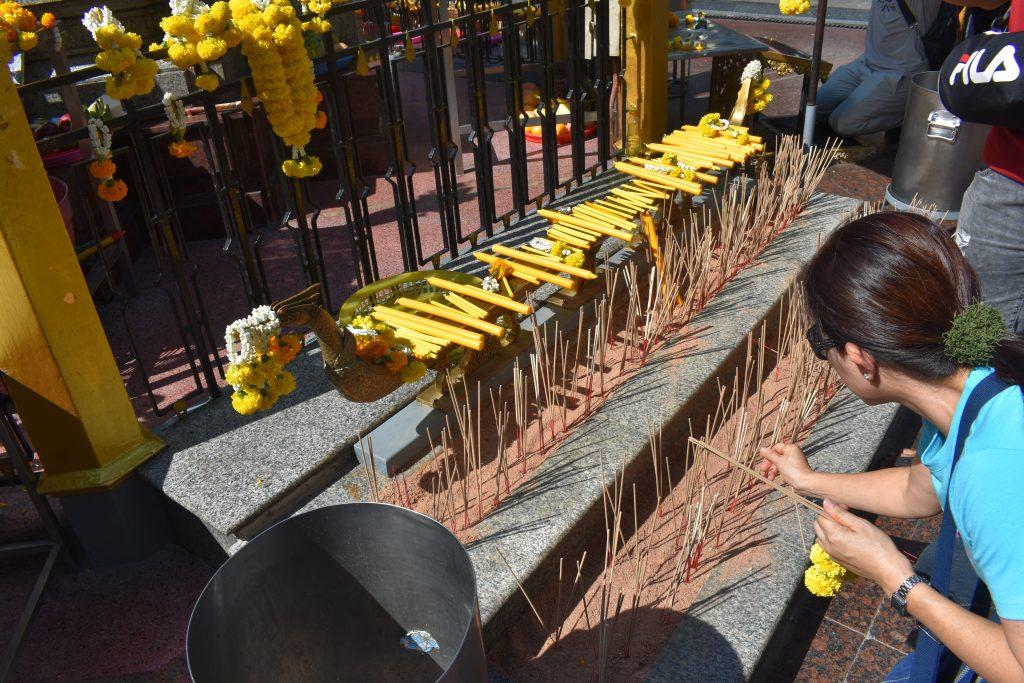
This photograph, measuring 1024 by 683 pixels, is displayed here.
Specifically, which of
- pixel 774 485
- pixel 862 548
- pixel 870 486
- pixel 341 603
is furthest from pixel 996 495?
pixel 341 603

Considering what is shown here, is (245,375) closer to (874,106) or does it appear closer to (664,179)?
(664,179)

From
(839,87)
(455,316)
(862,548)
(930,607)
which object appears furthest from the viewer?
(839,87)

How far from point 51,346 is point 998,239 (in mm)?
3142

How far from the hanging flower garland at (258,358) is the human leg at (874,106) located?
570 cm

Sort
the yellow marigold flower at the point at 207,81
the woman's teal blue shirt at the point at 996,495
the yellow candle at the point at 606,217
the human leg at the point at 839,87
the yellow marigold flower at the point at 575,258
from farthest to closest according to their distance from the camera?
1. the human leg at the point at 839,87
2. the yellow candle at the point at 606,217
3. the yellow marigold flower at the point at 575,258
4. the yellow marigold flower at the point at 207,81
5. the woman's teal blue shirt at the point at 996,495

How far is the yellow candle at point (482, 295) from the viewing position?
292 cm

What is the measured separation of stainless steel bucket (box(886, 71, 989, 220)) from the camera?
4984 millimetres

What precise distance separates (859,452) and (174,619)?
2.50 meters

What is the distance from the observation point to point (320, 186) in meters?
5.94

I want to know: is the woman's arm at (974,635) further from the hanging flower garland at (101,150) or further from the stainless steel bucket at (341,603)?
the hanging flower garland at (101,150)

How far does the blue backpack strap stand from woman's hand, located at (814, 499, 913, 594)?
6 centimetres

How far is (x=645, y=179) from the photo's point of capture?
4.14 metres

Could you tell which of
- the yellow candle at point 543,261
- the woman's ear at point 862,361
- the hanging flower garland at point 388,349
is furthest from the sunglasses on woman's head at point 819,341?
the yellow candle at point 543,261

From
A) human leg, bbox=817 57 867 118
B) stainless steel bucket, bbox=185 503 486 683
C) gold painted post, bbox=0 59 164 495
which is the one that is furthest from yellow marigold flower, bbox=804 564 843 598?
human leg, bbox=817 57 867 118
